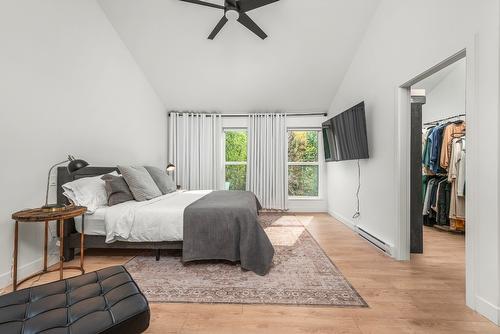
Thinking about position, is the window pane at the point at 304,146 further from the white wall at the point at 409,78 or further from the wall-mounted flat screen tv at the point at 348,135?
the white wall at the point at 409,78

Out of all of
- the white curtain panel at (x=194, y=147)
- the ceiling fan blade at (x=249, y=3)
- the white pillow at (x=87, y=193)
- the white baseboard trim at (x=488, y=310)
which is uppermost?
the ceiling fan blade at (x=249, y=3)

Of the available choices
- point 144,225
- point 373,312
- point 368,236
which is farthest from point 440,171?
point 144,225

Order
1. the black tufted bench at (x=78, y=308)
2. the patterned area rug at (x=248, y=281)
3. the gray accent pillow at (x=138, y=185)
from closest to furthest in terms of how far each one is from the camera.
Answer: the black tufted bench at (x=78, y=308)
the patterned area rug at (x=248, y=281)
the gray accent pillow at (x=138, y=185)

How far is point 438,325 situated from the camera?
1.48 metres

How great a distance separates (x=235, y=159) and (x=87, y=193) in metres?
3.14

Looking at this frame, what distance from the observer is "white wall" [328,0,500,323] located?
4.91 feet

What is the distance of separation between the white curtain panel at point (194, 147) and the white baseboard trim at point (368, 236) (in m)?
2.52

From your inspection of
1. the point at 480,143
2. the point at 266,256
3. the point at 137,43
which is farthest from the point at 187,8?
the point at 480,143

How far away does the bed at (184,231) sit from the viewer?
220 cm

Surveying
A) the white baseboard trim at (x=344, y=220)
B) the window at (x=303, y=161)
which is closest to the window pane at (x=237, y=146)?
the window at (x=303, y=161)

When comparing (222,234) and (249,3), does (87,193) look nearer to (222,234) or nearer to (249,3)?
(222,234)

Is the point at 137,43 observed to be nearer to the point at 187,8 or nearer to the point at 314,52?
the point at 187,8

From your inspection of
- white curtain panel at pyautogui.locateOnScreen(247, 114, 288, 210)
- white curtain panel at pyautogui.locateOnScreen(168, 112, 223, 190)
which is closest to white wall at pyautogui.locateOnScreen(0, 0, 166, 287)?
white curtain panel at pyautogui.locateOnScreen(168, 112, 223, 190)

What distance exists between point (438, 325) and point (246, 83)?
401cm
